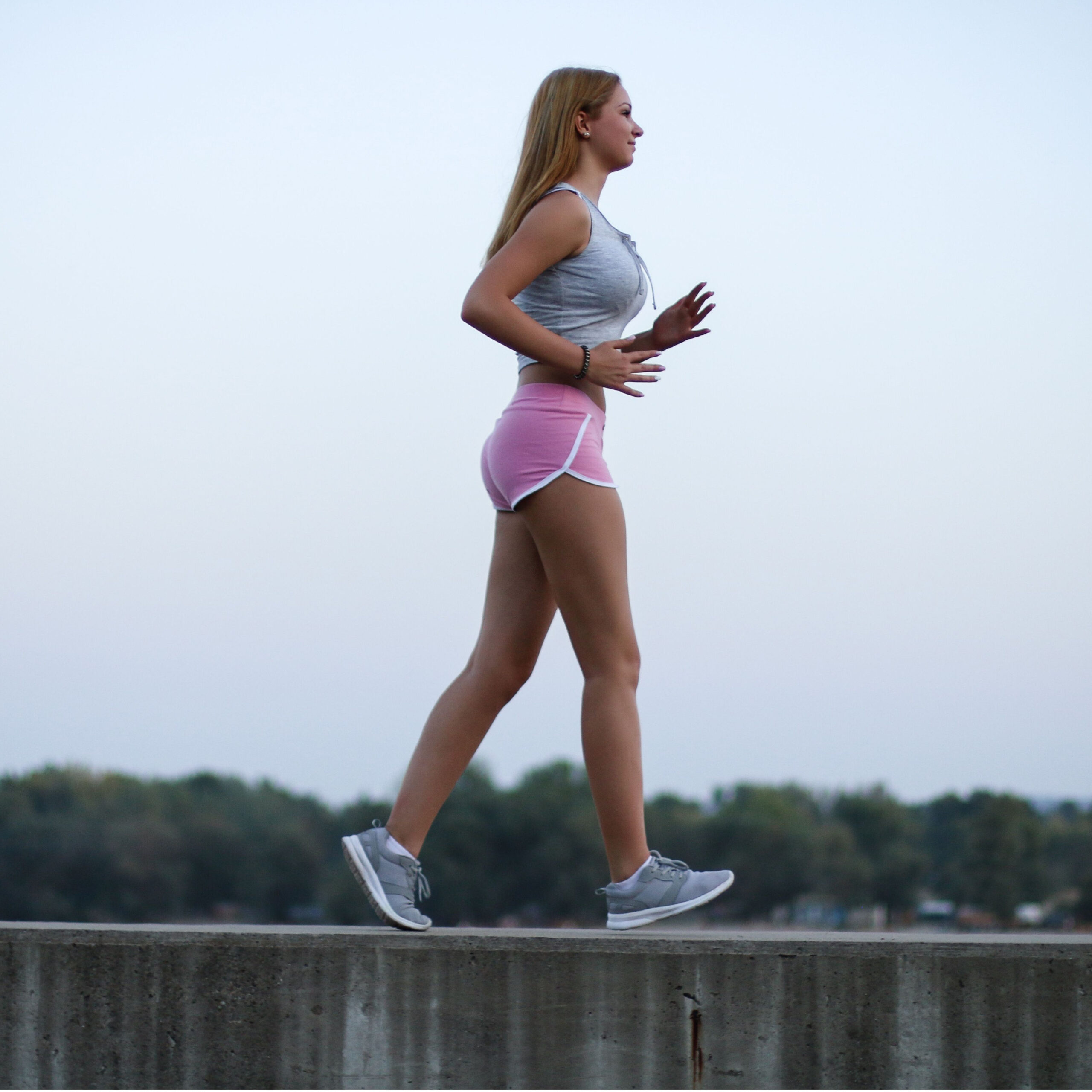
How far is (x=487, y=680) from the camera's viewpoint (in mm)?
4355

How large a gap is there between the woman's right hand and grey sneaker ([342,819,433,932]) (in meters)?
1.47

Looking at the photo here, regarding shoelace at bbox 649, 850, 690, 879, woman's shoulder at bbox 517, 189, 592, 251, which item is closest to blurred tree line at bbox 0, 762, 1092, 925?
shoelace at bbox 649, 850, 690, 879

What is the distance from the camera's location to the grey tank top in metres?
4.41

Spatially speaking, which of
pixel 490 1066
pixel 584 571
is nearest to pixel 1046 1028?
pixel 490 1066

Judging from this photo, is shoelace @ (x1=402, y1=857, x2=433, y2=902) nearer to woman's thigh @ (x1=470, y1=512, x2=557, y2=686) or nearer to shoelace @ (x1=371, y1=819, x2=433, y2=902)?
shoelace @ (x1=371, y1=819, x2=433, y2=902)

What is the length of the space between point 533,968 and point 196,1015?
2.92 feet

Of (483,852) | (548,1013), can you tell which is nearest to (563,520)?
(548,1013)

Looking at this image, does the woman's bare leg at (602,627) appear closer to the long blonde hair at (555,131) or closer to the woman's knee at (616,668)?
the woman's knee at (616,668)

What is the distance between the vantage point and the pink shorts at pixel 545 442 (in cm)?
426

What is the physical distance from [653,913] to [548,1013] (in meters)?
0.58

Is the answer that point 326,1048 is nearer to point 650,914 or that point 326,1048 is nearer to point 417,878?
point 417,878

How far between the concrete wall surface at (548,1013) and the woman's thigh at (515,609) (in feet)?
2.96

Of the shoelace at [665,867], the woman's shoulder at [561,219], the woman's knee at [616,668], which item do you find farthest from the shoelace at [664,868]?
the woman's shoulder at [561,219]

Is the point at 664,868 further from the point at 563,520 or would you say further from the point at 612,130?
the point at 612,130
